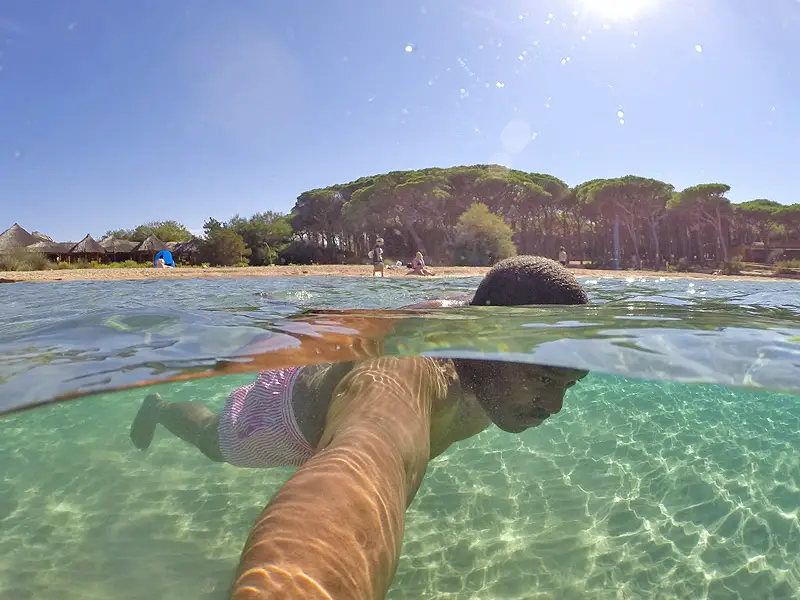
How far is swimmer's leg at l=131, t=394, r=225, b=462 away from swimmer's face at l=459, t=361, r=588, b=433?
1.81 meters

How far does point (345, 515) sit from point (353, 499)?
0.20ft

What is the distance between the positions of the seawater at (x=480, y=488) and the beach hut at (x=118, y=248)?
47185mm

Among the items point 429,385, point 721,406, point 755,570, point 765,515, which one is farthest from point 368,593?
point 721,406

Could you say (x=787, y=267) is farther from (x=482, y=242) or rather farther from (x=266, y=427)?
(x=266, y=427)

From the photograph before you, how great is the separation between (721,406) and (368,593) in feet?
21.7

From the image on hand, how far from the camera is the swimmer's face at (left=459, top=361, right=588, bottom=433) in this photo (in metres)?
3.02

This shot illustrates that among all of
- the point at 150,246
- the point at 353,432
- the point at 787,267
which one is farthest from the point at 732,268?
the point at 150,246

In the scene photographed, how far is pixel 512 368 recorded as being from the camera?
363cm

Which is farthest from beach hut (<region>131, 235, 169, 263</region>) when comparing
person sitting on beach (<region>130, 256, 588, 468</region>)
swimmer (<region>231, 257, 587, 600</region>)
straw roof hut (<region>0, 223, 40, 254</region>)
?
swimmer (<region>231, 257, 587, 600</region>)

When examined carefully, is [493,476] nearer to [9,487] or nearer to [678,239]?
[9,487]

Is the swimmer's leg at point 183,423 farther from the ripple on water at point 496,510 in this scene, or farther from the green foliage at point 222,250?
Result: the green foliage at point 222,250

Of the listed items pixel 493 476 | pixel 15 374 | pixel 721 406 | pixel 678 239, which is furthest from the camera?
pixel 678 239

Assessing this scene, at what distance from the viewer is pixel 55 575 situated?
127 inches

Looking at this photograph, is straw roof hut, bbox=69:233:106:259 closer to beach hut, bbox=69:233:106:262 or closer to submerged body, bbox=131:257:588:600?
beach hut, bbox=69:233:106:262
